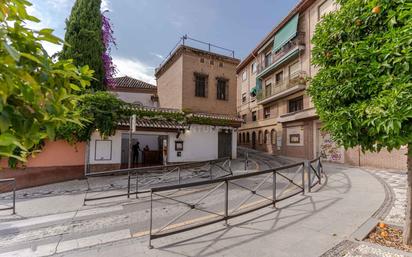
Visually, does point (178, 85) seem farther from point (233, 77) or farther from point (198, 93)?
point (233, 77)

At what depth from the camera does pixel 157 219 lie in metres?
5.70

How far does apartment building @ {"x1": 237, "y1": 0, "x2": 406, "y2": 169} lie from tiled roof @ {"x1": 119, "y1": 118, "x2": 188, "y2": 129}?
1073cm

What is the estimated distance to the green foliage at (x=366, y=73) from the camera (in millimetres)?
2928

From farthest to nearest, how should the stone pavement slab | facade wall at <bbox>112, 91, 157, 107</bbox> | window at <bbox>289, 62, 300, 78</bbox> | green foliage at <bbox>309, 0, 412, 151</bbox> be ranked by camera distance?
facade wall at <bbox>112, 91, 157, 107</bbox> → window at <bbox>289, 62, 300, 78</bbox> → the stone pavement slab → green foliage at <bbox>309, 0, 412, 151</bbox>

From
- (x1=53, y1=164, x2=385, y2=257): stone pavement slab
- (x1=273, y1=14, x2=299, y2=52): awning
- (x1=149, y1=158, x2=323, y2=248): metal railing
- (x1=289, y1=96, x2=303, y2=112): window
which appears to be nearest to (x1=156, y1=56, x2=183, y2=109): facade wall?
(x1=149, y1=158, x2=323, y2=248): metal railing

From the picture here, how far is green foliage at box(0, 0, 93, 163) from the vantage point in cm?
110

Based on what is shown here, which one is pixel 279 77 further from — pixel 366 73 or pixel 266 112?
pixel 366 73

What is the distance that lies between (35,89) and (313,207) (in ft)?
20.2

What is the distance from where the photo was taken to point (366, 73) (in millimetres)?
3428

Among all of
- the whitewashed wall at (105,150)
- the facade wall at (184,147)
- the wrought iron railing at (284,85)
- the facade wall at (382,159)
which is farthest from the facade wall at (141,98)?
the facade wall at (382,159)

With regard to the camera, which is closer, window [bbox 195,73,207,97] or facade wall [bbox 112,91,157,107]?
→ window [bbox 195,73,207,97]

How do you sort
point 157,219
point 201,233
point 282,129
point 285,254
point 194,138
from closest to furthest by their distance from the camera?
1. point 285,254
2. point 201,233
3. point 157,219
4. point 194,138
5. point 282,129

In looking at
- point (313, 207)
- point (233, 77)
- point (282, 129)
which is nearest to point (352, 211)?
point (313, 207)

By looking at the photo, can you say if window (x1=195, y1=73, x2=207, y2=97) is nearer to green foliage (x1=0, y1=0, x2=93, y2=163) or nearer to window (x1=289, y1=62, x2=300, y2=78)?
window (x1=289, y1=62, x2=300, y2=78)
